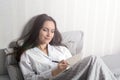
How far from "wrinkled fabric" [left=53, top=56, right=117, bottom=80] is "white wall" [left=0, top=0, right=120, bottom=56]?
604 millimetres

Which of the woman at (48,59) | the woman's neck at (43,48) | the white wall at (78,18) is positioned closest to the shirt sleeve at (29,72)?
the woman at (48,59)

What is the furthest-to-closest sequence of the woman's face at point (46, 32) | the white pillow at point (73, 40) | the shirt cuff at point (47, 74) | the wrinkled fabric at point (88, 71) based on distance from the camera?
the white pillow at point (73, 40)
the woman's face at point (46, 32)
the shirt cuff at point (47, 74)
the wrinkled fabric at point (88, 71)

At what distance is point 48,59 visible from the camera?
181cm

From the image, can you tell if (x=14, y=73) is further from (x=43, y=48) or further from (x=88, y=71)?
(x=88, y=71)

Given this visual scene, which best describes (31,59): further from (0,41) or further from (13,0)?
(13,0)

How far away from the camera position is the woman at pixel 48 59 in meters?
1.50

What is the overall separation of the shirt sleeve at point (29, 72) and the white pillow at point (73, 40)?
1.21ft

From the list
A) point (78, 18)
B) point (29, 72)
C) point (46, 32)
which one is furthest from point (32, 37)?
point (78, 18)

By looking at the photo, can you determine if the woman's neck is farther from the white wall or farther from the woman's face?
the white wall

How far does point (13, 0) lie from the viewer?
1.81m

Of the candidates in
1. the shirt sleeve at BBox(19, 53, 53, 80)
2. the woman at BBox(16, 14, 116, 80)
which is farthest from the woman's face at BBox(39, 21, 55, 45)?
the shirt sleeve at BBox(19, 53, 53, 80)

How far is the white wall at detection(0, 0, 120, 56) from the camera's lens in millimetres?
1843

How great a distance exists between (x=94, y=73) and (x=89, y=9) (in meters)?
0.79

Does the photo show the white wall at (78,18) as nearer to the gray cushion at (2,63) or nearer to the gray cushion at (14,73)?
the gray cushion at (2,63)
